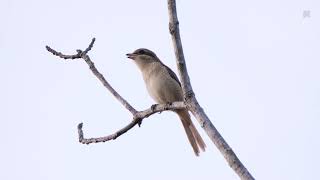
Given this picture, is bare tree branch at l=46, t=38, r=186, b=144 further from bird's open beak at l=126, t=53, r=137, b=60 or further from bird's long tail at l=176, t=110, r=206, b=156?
bird's open beak at l=126, t=53, r=137, b=60

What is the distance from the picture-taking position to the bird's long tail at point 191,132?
710 cm

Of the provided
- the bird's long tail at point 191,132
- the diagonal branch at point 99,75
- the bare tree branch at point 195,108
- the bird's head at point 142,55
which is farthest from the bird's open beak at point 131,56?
the bare tree branch at point 195,108

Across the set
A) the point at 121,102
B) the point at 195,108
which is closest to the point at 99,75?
the point at 121,102

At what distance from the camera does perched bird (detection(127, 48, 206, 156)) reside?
7.37m

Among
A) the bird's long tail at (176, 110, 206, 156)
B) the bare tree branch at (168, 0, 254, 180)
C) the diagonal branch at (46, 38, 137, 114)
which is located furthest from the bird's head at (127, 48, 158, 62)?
the bare tree branch at (168, 0, 254, 180)

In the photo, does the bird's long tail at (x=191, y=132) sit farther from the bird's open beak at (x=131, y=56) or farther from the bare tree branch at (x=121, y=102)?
the bare tree branch at (x=121, y=102)

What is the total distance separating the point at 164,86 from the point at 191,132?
28.1 inches

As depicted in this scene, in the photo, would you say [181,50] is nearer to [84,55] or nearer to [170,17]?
[170,17]

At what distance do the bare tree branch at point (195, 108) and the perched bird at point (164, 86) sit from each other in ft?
11.2

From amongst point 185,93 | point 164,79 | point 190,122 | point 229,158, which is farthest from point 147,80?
point 229,158

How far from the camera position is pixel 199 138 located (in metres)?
7.25

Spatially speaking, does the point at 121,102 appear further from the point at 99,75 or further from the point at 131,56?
the point at 131,56

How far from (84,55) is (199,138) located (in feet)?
9.36

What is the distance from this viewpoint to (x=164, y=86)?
7.61 metres
